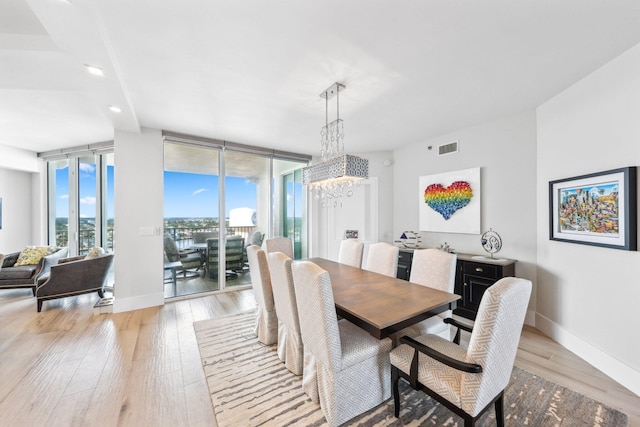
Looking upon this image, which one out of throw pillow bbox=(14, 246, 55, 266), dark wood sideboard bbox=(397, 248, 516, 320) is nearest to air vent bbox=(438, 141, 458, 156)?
dark wood sideboard bbox=(397, 248, 516, 320)

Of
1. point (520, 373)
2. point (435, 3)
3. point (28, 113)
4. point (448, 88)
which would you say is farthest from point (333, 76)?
point (28, 113)

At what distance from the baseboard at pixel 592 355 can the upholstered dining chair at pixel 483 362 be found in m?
1.42

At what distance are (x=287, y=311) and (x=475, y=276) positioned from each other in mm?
2526

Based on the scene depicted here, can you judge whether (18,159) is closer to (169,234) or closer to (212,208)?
(169,234)

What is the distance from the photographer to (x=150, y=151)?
12.1ft

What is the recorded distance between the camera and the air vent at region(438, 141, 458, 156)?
3.78m

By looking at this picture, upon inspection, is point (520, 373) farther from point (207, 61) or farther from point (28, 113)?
point (28, 113)

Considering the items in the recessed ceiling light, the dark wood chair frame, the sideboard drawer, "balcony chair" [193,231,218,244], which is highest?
the recessed ceiling light

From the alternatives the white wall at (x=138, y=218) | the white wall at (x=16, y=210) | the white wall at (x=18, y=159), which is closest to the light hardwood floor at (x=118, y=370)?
the white wall at (x=138, y=218)

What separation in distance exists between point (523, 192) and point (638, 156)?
117 cm

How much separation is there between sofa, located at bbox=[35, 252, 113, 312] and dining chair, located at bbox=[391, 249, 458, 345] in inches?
171

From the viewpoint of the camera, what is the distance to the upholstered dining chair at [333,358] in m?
1.55

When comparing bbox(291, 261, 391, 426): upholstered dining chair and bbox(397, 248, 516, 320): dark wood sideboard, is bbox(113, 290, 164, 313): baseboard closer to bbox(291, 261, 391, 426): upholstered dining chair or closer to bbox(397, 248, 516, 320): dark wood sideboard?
bbox(291, 261, 391, 426): upholstered dining chair

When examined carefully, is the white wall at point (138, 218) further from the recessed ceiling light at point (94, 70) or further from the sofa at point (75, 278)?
the recessed ceiling light at point (94, 70)
